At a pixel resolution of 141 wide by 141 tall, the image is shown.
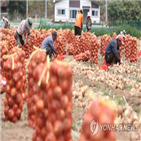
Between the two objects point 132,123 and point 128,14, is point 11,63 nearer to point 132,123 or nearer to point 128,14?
point 132,123

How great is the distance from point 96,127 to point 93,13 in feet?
162

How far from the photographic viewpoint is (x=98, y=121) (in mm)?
1851

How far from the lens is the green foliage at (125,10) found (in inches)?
1820

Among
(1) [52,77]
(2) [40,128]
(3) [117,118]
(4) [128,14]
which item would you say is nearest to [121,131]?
(3) [117,118]

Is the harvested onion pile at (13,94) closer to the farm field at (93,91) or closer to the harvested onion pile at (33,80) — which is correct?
the farm field at (93,91)

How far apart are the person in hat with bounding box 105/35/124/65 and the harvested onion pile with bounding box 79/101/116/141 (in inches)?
250

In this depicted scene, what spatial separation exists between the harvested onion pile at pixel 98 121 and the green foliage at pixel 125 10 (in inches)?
1804

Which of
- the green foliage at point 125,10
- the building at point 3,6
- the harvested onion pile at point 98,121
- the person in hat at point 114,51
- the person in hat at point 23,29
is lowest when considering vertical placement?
the harvested onion pile at point 98,121

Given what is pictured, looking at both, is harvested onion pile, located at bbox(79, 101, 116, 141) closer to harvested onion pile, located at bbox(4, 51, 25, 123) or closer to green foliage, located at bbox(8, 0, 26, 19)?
harvested onion pile, located at bbox(4, 51, 25, 123)

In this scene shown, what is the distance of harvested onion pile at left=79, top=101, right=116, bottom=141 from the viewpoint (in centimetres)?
183

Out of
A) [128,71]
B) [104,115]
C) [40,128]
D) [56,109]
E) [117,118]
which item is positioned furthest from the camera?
[128,71]

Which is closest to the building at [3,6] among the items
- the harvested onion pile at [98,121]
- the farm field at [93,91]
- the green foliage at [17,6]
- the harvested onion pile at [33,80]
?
the green foliage at [17,6]

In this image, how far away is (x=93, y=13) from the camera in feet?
164

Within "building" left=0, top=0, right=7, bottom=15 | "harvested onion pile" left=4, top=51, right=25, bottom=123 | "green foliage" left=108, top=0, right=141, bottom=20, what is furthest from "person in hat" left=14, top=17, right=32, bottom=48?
"building" left=0, top=0, right=7, bottom=15
